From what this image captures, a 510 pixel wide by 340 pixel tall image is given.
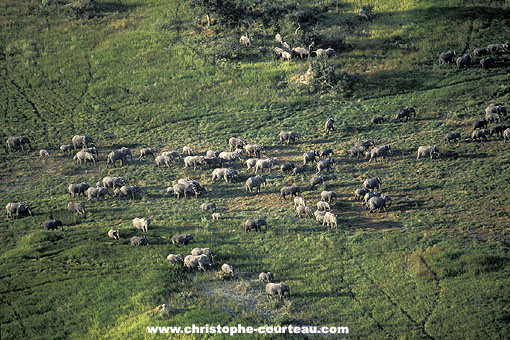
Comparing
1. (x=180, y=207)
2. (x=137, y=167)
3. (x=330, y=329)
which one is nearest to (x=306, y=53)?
(x=137, y=167)

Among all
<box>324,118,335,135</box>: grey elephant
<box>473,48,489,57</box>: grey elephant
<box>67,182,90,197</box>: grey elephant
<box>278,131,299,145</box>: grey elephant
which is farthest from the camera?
<box>473,48,489,57</box>: grey elephant

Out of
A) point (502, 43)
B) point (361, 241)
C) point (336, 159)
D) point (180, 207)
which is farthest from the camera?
point (502, 43)

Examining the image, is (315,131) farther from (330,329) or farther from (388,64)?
(330,329)

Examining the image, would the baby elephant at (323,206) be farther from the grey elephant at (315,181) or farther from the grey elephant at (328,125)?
the grey elephant at (328,125)

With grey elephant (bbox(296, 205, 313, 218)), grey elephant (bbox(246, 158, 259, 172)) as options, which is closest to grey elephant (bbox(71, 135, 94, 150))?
grey elephant (bbox(246, 158, 259, 172))

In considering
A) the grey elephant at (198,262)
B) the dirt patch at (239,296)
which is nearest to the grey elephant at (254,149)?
the grey elephant at (198,262)

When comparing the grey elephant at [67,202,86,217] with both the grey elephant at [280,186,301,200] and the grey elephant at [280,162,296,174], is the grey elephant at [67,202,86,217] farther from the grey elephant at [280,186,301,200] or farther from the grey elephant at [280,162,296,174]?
the grey elephant at [280,162,296,174]
